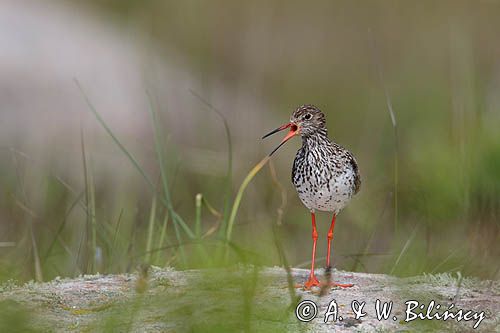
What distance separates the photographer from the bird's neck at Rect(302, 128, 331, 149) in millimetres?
5086

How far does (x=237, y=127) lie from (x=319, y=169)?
610cm

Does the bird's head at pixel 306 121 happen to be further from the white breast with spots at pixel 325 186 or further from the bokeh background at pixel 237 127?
the bokeh background at pixel 237 127

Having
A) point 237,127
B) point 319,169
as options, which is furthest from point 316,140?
point 237,127

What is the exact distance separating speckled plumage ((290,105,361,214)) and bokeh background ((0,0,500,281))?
0.59 metres

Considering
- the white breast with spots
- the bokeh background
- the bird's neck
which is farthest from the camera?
the bokeh background

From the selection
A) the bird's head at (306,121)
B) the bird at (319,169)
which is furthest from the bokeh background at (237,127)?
the bird's head at (306,121)

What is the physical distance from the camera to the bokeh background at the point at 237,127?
21.3 feet

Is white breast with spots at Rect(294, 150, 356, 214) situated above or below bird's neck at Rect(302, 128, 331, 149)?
below

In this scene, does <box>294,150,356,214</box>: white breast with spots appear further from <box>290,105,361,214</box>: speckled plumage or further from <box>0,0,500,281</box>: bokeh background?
<box>0,0,500,281</box>: bokeh background

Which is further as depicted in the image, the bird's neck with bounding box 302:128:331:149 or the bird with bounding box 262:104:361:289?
the bird's neck with bounding box 302:128:331:149

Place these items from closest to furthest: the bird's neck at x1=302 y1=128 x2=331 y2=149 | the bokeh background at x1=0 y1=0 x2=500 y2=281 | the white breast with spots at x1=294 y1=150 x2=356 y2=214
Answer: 1. the white breast with spots at x1=294 y1=150 x2=356 y2=214
2. the bird's neck at x1=302 y1=128 x2=331 y2=149
3. the bokeh background at x1=0 y1=0 x2=500 y2=281

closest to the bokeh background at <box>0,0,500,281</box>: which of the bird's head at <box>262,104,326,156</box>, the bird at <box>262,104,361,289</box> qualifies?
the bird at <box>262,104,361,289</box>

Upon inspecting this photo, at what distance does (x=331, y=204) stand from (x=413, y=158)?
4486 millimetres

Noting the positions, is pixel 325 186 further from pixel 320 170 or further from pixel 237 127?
pixel 237 127
